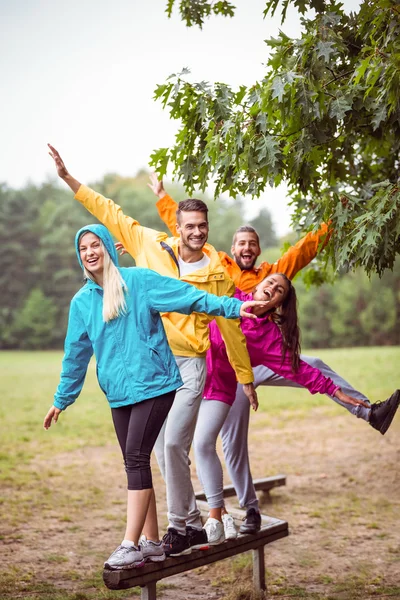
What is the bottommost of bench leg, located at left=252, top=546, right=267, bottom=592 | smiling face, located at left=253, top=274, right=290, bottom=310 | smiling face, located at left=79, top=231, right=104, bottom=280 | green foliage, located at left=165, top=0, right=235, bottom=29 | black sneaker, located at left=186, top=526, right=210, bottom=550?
bench leg, located at left=252, top=546, right=267, bottom=592

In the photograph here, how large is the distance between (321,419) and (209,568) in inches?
299

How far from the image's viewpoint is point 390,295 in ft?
120

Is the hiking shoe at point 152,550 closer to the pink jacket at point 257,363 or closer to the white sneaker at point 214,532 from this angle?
the white sneaker at point 214,532

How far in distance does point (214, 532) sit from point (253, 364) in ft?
3.93

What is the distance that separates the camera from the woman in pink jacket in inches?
169

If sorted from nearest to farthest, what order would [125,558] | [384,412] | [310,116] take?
[125,558], [310,116], [384,412]

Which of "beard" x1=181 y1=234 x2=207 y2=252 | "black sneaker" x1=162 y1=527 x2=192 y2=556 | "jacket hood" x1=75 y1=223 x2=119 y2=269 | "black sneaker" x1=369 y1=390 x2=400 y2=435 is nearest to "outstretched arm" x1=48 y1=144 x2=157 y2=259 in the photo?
"beard" x1=181 y1=234 x2=207 y2=252

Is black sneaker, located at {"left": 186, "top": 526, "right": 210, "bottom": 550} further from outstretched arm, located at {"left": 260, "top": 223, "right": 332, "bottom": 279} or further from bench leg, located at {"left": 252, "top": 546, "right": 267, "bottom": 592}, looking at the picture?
outstretched arm, located at {"left": 260, "top": 223, "right": 332, "bottom": 279}

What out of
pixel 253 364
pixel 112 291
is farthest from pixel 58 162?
pixel 253 364

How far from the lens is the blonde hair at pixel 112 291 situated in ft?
11.2

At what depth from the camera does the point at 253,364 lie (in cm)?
474

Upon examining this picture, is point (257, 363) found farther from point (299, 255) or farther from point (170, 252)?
point (170, 252)

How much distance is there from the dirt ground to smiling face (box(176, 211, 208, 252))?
249cm

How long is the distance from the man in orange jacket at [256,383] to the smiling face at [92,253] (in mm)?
1409
